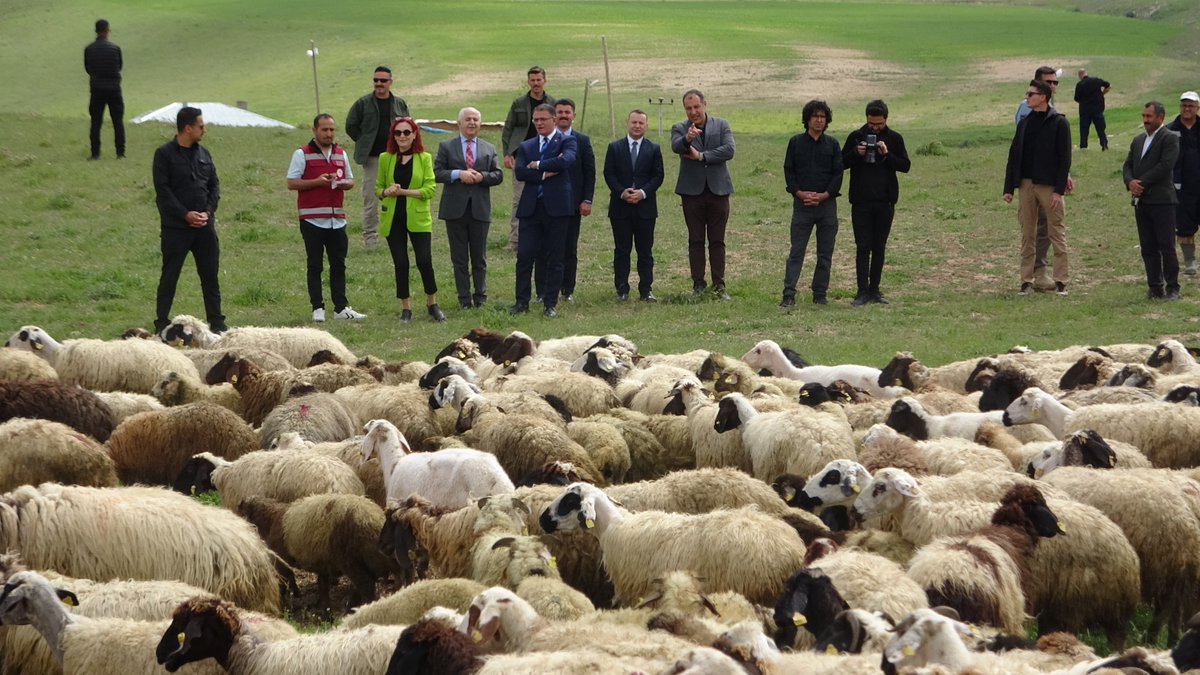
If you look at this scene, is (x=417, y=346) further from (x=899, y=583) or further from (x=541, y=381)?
(x=899, y=583)

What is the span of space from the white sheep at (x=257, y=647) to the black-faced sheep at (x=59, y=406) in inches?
181

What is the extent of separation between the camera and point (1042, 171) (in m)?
18.0

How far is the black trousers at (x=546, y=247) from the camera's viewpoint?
17.0m

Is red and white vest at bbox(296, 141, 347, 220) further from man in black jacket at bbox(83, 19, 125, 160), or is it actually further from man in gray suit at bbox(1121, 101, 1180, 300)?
man in gray suit at bbox(1121, 101, 1180, 300)

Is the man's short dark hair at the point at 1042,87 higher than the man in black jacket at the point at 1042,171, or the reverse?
the man's short dark hair at the point at 1042,87

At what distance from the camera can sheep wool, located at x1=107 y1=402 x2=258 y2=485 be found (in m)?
10.4

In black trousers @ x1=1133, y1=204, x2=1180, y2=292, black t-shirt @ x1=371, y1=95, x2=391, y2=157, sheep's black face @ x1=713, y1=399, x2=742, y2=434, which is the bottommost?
sheep's black face @ x1=713, y1=399, x2=742, y2=434

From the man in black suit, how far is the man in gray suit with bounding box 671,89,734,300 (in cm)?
108

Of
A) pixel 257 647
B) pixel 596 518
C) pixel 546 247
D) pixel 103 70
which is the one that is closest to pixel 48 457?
pixel 257 647

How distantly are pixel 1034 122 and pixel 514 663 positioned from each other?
13.8 meters

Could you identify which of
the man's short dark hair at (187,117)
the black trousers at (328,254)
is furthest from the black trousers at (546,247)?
the man's short dark hair at (187,117)

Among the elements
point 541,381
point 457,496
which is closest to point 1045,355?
point 541,381

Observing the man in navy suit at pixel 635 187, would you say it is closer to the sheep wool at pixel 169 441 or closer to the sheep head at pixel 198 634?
the sheep wool at pixel 169 441

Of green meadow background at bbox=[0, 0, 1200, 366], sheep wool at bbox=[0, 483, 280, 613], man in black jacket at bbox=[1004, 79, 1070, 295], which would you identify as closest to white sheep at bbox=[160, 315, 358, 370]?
green meadow background at bbox=[0, 0, 1200, 366]
